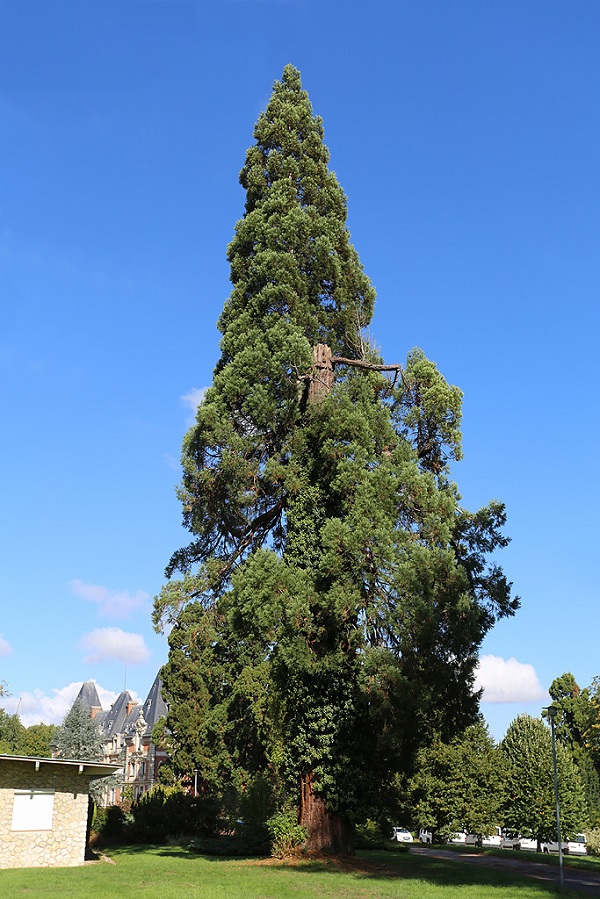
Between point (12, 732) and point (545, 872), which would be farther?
point (12, 732)

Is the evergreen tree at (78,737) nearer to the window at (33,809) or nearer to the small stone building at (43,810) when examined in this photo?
the small stone building at (43,810)

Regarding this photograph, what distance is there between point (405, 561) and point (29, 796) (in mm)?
11622

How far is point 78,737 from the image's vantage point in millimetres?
37125

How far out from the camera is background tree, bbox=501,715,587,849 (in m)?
42.8

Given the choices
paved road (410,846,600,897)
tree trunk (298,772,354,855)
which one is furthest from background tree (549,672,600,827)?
tree trunk (298,772,354,855)

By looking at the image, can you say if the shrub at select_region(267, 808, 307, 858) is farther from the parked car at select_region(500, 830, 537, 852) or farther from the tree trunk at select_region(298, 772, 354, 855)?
the parked car at select_region(500, 830, 537, 852)

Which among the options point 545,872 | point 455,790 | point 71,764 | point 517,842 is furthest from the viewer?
point 517,842

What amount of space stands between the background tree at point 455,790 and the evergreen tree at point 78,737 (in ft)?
53.7

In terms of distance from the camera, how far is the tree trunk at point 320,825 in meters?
19.5

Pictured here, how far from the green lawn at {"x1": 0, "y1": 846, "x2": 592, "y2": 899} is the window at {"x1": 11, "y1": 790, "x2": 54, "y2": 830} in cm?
121

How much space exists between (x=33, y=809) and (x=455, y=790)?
2735 centimetres

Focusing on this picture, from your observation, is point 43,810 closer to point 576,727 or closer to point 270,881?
point 270,881

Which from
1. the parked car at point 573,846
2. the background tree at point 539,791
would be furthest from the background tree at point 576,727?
the background tree at point 539,791

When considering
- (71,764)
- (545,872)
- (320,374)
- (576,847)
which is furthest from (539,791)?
(71,764)
